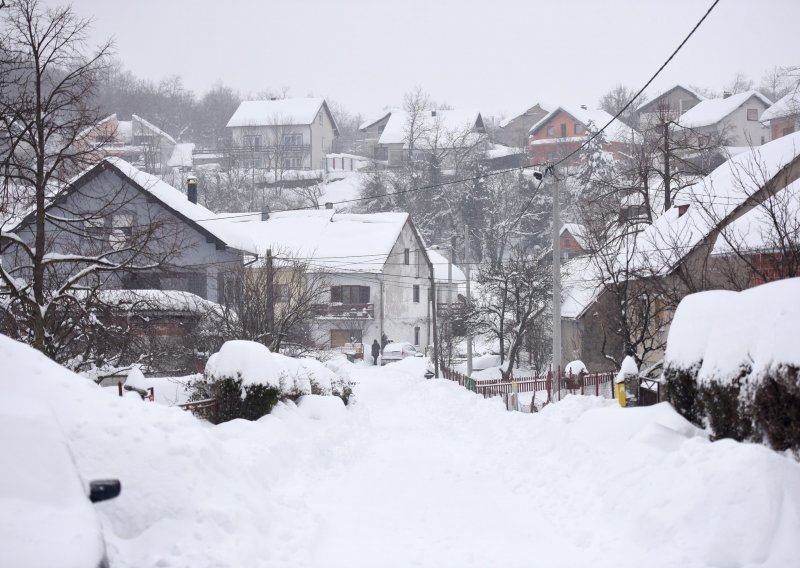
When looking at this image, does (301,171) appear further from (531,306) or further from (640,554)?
(640,554)

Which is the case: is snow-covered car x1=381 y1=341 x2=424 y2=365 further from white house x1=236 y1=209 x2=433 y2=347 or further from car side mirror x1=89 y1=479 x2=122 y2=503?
car side mirror x1=89 y1=479 x2=122 y2=503

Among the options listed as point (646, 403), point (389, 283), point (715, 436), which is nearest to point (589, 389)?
point (646, 403)

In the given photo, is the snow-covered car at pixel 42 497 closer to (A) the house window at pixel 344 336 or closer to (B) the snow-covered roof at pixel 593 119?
(A) the house window at pixel 344 336

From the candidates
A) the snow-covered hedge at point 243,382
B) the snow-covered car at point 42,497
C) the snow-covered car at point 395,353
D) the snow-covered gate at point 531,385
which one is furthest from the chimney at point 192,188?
the snow-covered car at point 42,497

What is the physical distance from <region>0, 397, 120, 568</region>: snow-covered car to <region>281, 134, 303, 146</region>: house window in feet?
325

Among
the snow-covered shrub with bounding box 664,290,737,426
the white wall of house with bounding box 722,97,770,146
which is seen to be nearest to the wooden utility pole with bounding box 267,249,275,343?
the snow-covered shrub with bounding box 664,290,737,426

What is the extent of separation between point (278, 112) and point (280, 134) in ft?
11.7

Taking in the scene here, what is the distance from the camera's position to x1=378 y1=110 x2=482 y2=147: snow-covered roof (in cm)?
9408

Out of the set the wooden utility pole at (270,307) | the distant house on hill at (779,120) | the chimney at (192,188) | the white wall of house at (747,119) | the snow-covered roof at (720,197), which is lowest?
the wooden utility pole at (270,307)

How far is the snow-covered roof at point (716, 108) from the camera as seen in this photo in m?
91.2

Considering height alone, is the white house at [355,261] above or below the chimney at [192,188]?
below

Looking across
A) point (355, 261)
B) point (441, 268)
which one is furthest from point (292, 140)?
point (355, 261)

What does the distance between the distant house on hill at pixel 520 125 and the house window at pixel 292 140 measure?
90.7 feet

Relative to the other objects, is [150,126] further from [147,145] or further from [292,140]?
[292,140]
